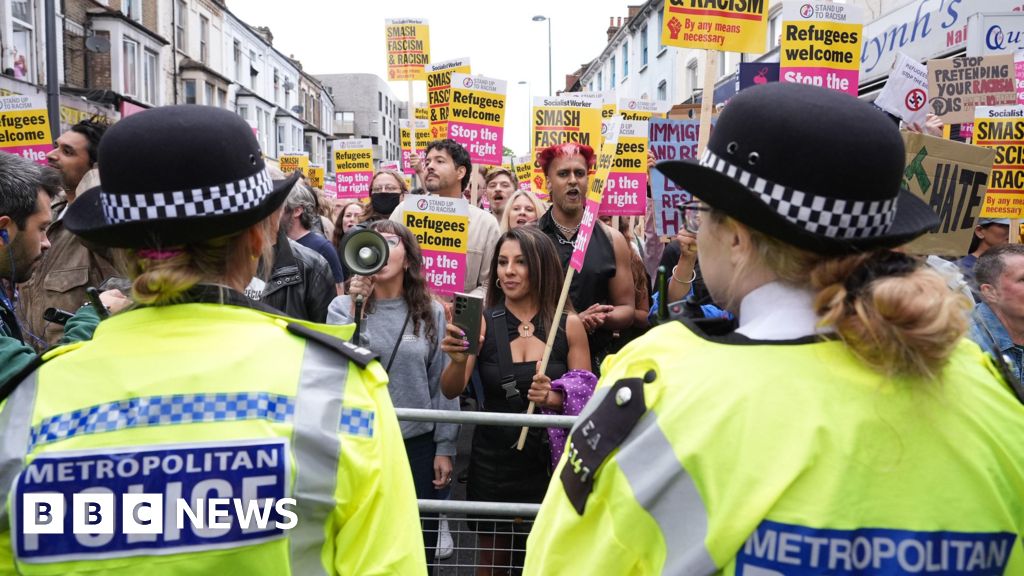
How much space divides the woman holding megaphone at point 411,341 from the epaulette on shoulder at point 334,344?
7.14ft

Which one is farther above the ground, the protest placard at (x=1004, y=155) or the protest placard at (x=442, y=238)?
the protest placard at (x=1004, y=155)

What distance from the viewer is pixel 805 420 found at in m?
1.33

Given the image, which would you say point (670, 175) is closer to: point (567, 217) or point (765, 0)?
point (567, 217)

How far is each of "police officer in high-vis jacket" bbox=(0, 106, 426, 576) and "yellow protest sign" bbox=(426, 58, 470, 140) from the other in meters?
7.69

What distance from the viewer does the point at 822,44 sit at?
609 centimetres

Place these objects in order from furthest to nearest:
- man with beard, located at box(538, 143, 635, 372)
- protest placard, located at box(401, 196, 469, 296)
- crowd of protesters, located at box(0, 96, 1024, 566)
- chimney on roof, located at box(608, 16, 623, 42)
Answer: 1. chimney on roof, located at box(608, 16, 623, 42)
2. man with beard, located at box(538, 143, 635, 372)
3. protest placard, located at box(401, 196, 469, 296)
4. crowd of protesters, located at box(0, 96, 1024, 566)

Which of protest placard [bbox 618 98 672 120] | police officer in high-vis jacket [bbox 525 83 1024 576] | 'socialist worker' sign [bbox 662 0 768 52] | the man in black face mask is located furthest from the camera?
protest placard [bbox 618 98 672 120]

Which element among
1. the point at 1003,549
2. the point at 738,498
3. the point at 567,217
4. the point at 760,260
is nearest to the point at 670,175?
the point at 760,260

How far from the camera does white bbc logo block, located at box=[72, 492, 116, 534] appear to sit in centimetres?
150

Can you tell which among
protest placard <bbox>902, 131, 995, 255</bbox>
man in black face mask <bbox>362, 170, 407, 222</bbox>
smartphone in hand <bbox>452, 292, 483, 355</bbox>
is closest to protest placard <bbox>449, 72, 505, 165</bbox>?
man in black face mask <bbox>362, 170, 407, 222</bbox>

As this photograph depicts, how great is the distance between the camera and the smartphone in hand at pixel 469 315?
3469 millimetres

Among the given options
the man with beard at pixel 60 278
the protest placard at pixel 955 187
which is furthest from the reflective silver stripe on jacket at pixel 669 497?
the protest placard at pixel 955 187

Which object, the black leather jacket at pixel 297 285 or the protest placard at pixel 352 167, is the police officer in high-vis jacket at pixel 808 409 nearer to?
the black leather jacket at pixel 297 285

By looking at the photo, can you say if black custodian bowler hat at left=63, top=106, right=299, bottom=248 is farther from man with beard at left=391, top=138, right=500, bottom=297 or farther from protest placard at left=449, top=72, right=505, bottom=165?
protest placard at left=449, top=72, right=505, bottom=165
